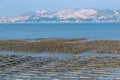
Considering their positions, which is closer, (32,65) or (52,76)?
(52,76)

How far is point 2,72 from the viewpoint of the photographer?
2605 centimetres

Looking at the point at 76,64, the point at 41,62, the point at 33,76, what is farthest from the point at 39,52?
the point at 33,76

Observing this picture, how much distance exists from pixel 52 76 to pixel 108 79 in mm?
3662

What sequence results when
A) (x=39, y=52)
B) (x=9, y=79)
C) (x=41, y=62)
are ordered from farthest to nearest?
(x=39, y=52) → (x=41, y=62) → (x=9, y=79)

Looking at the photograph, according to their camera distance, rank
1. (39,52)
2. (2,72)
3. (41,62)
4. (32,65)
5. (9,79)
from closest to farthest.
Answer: (9,79) < (2,72) < (32,65) < (41,62) < (39,52)

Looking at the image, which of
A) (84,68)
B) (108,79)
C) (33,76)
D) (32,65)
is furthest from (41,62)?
(108,79)

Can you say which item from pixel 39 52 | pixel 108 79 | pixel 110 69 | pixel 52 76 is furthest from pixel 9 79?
pixel 39 52

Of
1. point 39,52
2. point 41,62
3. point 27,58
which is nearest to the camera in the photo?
point 41,62

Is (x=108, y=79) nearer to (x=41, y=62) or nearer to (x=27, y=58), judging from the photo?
(x=41, y=62)

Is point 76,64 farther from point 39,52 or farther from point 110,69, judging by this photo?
point 39,52

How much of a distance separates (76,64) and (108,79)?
7410mm

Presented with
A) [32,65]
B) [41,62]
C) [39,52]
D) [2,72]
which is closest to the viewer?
[2,72]

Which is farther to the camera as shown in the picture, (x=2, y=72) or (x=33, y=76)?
(x=2, y=72)

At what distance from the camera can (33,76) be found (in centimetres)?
2400
